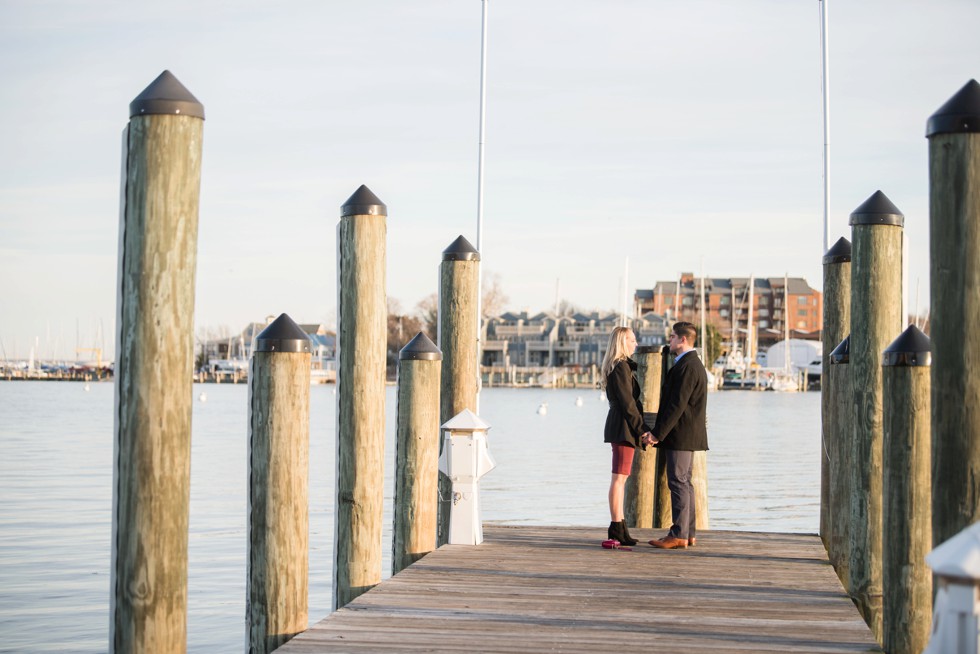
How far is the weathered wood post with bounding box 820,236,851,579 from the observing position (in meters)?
8.90

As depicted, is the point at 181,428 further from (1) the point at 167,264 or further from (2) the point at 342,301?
(2) the point at 342,301

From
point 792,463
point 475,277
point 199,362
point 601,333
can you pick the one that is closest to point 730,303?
point 601,333

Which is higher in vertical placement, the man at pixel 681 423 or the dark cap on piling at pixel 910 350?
the dark cap on piling at pixel 910 350

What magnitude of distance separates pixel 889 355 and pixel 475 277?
202 inches

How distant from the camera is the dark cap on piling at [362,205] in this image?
8.17m

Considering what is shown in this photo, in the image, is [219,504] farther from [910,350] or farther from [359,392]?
[910,350]

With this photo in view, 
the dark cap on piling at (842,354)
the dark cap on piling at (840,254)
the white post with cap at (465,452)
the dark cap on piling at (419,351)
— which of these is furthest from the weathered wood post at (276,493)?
the dark cap on piling at (840,254)

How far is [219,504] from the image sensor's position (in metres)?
25.3

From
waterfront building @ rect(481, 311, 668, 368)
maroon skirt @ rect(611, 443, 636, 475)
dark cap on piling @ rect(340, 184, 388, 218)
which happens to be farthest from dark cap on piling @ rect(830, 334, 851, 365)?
waterfront building @ rect(481, 311, 668, 368)

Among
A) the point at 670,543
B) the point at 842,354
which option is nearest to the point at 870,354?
the point at 842,354

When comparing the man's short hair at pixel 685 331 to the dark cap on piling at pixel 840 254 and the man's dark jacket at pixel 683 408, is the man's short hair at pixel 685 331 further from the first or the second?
the dark cap on piling at pixel 840 254

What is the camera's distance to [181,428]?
5480mm

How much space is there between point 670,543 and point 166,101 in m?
6.11

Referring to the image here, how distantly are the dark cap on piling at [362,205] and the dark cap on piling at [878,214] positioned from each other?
3234 mm
